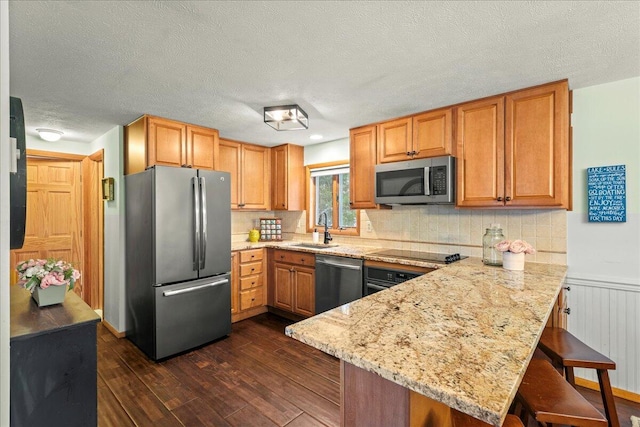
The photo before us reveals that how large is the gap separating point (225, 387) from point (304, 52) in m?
2.40

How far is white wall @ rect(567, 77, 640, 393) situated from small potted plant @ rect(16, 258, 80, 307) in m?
3.47

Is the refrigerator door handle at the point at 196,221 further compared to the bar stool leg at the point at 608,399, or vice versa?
the refrigerator door handle at the point at 196,221

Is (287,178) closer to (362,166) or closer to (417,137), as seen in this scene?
(362,166)

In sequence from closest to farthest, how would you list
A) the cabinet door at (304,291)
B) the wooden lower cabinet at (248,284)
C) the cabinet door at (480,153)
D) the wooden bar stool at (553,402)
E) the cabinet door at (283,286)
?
the wooden bar stool at (553,402) < the cabinet door at (480,153) < the cabinet door at (304,291) < the wooden lower cabinet at (248,284) < the cabinet door at (283,286)

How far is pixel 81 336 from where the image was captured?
1.61 meters

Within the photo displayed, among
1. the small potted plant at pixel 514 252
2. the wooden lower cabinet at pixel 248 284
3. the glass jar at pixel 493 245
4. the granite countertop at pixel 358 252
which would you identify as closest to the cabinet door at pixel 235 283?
the wooden lower cabinet at pixel 248 284

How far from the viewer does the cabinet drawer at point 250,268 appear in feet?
12.3

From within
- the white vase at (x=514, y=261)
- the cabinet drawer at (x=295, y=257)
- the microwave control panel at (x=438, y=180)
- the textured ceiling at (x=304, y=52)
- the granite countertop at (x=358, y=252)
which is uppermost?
the textured ceiling at (x=304, y=52)

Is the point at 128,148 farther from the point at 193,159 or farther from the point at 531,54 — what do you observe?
the point at 531,54

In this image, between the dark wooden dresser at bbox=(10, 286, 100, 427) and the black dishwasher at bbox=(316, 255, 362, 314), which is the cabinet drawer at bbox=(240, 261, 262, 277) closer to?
the black dishwasher at bbox=(316, 255, 362, 314)

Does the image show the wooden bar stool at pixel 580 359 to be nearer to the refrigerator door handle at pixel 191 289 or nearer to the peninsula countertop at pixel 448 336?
the peninsula countertop at pixel 448 336

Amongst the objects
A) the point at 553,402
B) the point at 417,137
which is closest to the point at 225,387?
the point at 553,402

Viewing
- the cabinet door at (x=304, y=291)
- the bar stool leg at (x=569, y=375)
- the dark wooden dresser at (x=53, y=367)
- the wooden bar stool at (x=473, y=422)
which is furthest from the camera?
the cabinet door at (x=304, y=291)

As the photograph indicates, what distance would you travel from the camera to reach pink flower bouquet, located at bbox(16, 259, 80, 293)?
1.72 meters
